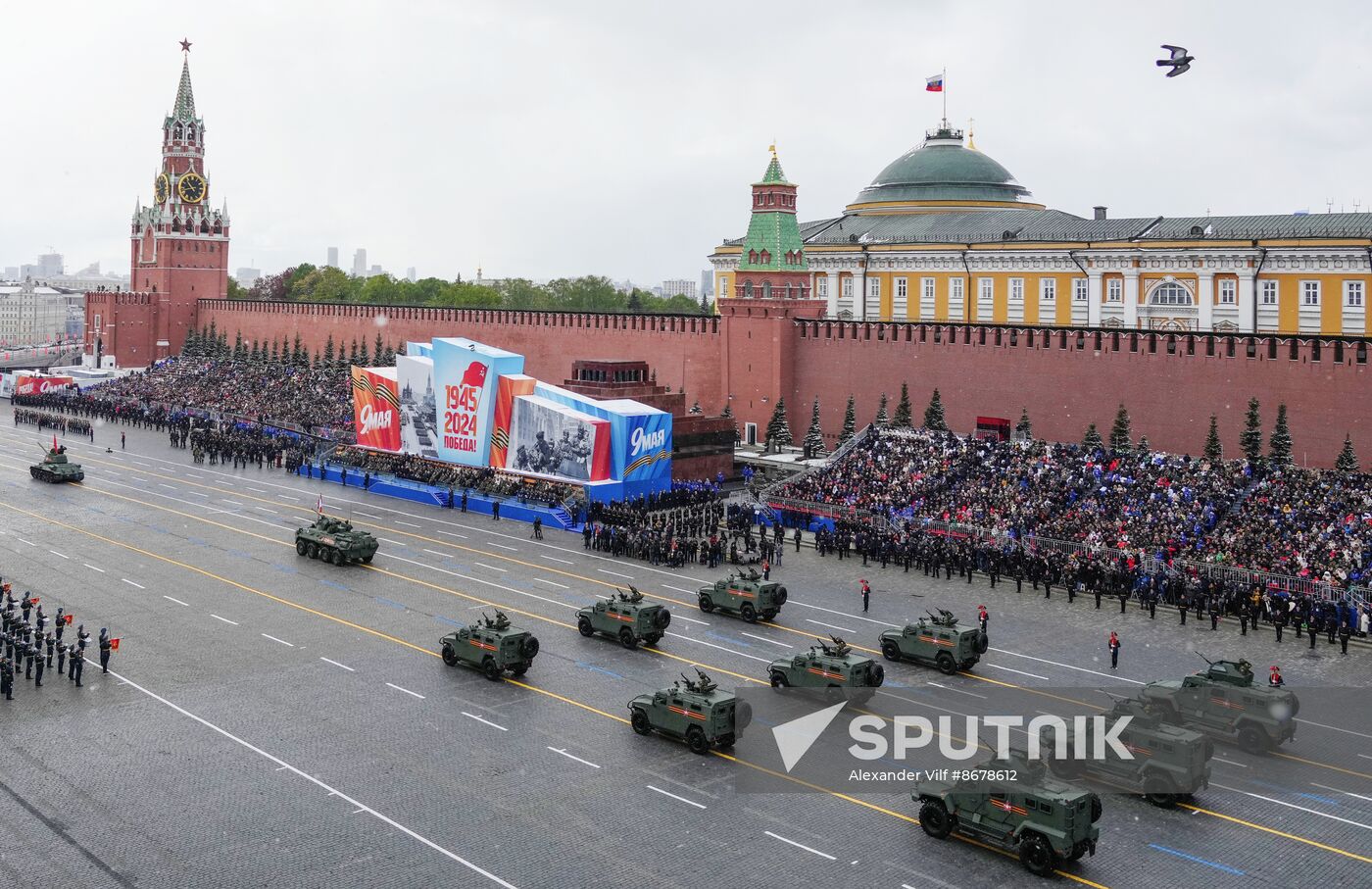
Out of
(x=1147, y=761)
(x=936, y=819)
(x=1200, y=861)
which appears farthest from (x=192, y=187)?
(x=1200, y=861)

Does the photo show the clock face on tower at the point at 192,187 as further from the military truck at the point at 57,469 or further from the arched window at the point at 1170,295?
the arched window at the point at 1170,295

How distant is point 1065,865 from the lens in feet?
58.6

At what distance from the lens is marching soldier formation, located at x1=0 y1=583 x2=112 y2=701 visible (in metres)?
25.4

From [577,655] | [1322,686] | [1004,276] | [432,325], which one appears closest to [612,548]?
[577,655]

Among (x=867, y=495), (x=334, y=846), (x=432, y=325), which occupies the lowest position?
(x=334, y=846)

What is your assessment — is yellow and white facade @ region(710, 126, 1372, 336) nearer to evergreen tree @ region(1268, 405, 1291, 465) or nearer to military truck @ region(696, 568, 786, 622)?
evergreen tree @ region(1268, 405, 1291, 465)

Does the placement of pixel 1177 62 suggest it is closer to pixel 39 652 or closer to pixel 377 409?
pixel 39 652

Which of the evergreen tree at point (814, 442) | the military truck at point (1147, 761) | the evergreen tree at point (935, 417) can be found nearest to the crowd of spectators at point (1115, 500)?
the evergreen tree at point (935, 417)

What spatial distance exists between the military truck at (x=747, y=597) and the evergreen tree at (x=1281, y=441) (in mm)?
18111

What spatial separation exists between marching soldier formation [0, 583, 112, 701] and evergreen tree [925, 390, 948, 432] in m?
30.8

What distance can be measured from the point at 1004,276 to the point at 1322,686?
128 ft

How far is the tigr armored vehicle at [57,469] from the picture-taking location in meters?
52.3

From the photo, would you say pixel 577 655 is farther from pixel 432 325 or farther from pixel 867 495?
pixel 432 325

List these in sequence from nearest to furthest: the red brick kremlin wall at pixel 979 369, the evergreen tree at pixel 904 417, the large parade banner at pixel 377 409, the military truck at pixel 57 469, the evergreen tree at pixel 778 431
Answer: the red brick kremlin wall at pixel 979 369
the evergreen tree at pixel 904 417
the military truck at pixel 57 469
the evergreen tree at pixel 778 431
the large parade banner at pixel 377 409
